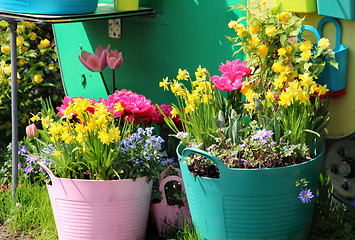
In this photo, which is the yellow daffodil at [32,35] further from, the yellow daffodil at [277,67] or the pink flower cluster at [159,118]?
the yellow daffodil at [277,67]

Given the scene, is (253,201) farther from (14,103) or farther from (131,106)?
(14,103)

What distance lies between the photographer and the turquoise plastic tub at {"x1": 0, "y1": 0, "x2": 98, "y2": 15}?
9.04 ft

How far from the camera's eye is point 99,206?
2.48 metres

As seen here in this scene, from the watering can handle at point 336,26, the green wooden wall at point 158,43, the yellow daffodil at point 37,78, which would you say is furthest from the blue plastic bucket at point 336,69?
the yellow daffodil at point 37,78

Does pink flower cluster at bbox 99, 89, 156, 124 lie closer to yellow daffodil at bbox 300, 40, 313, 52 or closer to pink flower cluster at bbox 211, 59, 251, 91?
pink flower cluster at bbox 211, 59, 251, 91

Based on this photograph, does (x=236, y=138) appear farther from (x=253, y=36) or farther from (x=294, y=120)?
(x=253, y=36)

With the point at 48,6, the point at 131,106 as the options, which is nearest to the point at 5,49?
the point at 48,6

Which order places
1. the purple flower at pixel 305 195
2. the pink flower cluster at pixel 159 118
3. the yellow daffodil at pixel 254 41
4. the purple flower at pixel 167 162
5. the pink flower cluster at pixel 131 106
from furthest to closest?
the pink flower cluster at pixel 159 118 < the pink flower cluster at pixel 131 106 < the purple flower at pixel 167 162 < the yellow daffodil at pixel 254 41 < the purple flower at pixel 305 195

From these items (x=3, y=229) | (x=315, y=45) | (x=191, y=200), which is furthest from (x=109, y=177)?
(x=315, y=45)

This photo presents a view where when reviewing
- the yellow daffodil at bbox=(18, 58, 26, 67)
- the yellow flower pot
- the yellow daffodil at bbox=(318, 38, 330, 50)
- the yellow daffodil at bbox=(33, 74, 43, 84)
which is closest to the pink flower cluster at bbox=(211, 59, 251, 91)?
the yellow daffodil at bbox=(318, 38, 330, 50)

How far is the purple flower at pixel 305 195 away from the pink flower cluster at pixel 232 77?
55 centimetres

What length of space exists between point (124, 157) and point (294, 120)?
802mm

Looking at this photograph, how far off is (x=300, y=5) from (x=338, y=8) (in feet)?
0.61

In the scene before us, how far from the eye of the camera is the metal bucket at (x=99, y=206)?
247cm
